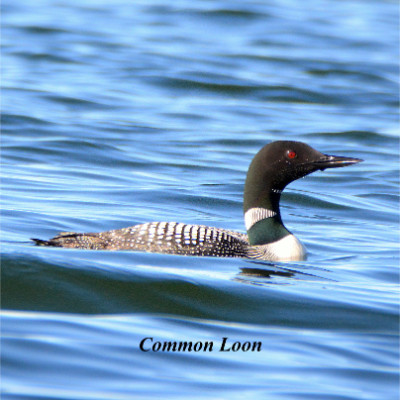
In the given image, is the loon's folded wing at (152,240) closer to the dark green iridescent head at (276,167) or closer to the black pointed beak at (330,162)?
the dark green iridescent head at (276,167)

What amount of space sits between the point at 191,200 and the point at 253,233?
2510 mm

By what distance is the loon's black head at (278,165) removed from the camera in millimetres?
7078

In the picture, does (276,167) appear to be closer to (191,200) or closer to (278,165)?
(278,165)

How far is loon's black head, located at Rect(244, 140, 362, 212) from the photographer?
7078 mm

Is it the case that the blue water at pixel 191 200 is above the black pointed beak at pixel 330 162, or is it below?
below

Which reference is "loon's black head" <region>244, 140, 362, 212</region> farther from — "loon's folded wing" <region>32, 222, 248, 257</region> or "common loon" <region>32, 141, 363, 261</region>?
"loon's folded wing" <region>32, 222, 248, 257</region>

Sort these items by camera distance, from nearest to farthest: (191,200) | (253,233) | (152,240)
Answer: (152,240)
(253,233)
(191,200)

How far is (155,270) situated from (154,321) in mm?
845

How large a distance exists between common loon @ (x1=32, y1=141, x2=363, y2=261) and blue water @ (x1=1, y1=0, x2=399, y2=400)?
0.14 meters

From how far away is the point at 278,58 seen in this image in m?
20.1

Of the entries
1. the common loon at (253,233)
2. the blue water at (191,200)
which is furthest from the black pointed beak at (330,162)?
the blue water at (191,200)

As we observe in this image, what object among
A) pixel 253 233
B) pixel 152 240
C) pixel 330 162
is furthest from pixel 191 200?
pixel 152 240

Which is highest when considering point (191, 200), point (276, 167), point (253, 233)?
point (276, 167)

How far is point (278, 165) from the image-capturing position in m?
7.10
